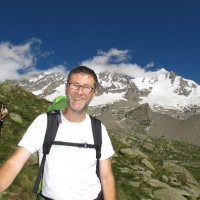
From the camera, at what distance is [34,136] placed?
6.81 m

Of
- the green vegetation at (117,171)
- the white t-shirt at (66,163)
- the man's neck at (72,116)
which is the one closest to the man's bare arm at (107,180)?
the white t-shirt at (66,163)

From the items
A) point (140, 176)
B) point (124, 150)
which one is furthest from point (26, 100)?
point (140, 176)

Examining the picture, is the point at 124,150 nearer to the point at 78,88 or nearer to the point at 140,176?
the point at 140,176

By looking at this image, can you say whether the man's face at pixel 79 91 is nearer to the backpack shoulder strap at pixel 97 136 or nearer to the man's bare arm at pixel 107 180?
the backpack shoulder strap at pixel 97 136

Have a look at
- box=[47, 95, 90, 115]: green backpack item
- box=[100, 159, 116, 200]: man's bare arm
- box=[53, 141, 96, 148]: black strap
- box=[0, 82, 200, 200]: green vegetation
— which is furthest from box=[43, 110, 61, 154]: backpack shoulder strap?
box=[0, 82, 200, 200]: green vegetation

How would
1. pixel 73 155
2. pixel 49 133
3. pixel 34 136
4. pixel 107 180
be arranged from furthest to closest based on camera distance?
pixel 107 180 < pixel 73 155 < pixel 49 133 < pixel 34 136

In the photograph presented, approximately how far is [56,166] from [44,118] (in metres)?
0.88

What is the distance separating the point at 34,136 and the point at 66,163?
0.76 metres

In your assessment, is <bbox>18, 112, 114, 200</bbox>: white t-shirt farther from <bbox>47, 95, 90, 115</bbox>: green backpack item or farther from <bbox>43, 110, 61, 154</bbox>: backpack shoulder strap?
<bbox>47, 95, 90, 115</bbox>: green backpack item

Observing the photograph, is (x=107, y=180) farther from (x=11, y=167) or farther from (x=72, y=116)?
(x=11, y=167)

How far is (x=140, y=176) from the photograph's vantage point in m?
27.2

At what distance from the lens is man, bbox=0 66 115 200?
22.2ft

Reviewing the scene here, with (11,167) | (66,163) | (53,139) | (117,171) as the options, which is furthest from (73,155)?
(117,171)

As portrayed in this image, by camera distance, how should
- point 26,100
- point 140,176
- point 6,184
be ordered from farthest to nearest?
point 26,100, point 140,176, point 6,184
